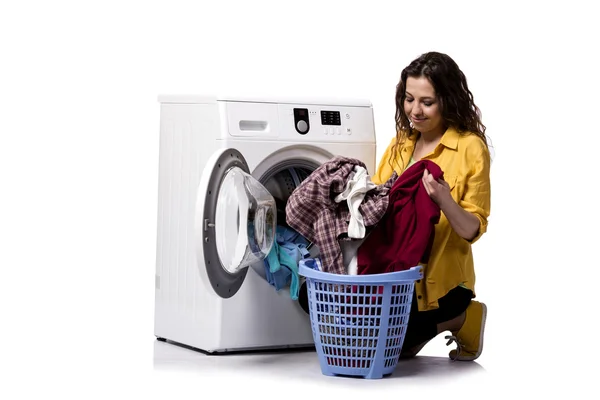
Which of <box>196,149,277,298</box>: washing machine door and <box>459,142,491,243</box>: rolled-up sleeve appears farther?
<box>459,142,491,243</box>: rolled-up sleeve

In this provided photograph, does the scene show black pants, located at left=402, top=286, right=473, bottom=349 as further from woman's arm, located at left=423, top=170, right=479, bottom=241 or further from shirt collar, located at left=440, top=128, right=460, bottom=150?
shirt collar, located at left=440, top=128, right=460, bottom=150

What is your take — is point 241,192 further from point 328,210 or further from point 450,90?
point 450,90

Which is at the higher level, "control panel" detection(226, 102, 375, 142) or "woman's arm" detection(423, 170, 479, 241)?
"control panel" detection(226, 102, 375, 142)

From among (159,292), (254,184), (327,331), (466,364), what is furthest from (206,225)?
(466,364)

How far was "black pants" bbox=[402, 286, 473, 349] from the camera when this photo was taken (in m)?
4.50

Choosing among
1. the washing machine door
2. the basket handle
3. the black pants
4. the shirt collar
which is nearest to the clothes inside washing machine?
the washing machine door

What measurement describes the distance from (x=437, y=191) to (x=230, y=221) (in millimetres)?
777

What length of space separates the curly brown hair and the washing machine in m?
0.45

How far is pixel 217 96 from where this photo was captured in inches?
179

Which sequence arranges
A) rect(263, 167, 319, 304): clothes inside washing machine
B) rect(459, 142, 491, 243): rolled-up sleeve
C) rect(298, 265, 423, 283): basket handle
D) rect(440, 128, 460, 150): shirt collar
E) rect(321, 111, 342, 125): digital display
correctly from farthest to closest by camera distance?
rect(321, 111, 342, 125): digital display → rect(263, 167, 319, 304): clothes inside washing machine → rect(440, 128, 460, 150): shirt collar → rect(459, 142, 491, 243): rolled-up sleeve → rect(298, 265, 423, 283): basket handle

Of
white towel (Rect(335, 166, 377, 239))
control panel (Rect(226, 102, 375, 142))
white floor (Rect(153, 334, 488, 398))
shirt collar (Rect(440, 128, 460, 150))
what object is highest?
control panel (Rect(226, 102, 375, 142))

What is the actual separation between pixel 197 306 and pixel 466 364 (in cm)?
112

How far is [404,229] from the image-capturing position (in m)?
4.22

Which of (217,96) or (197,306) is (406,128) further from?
(197,306)
